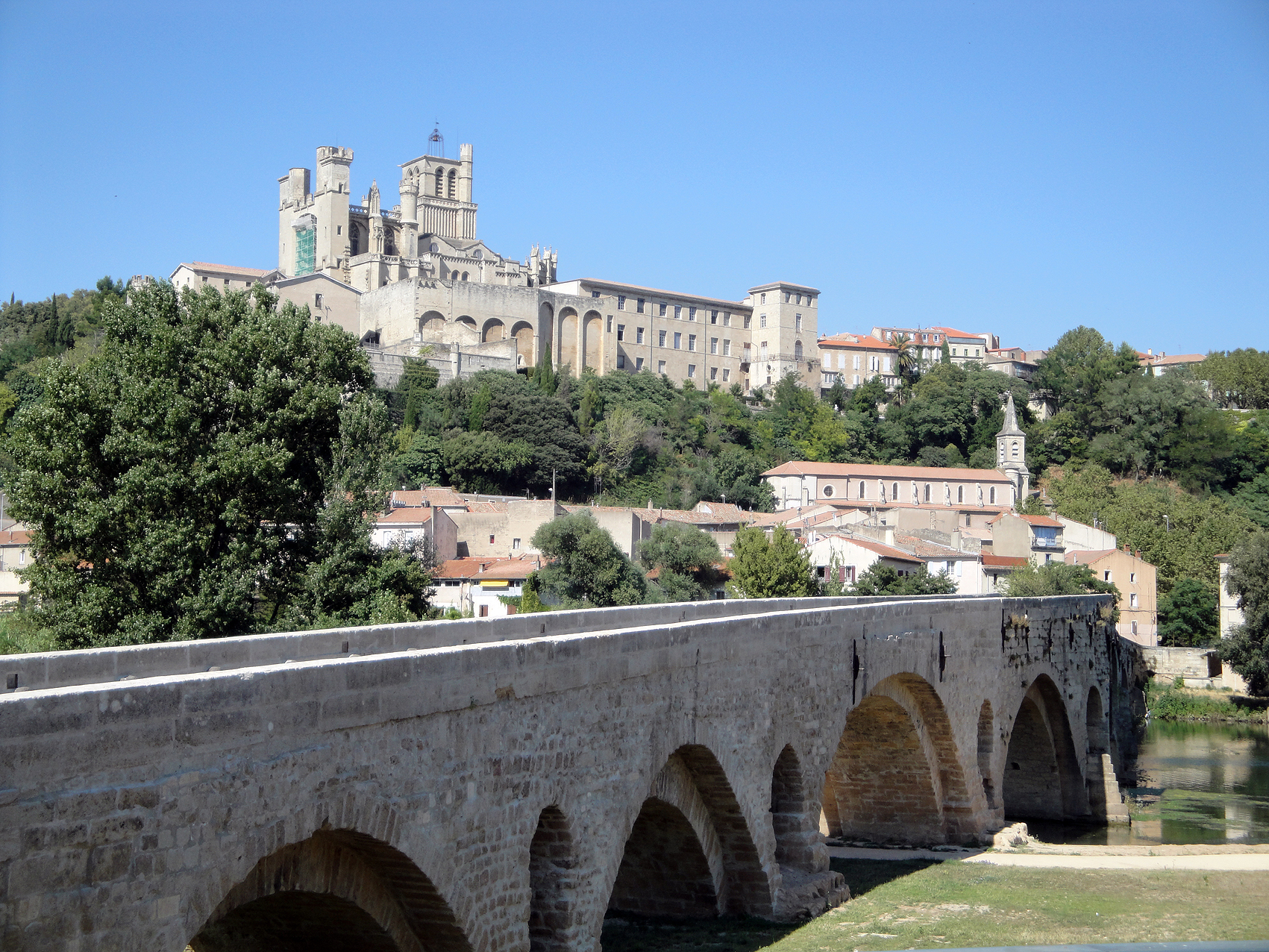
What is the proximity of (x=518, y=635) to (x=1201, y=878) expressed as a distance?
33.2ft

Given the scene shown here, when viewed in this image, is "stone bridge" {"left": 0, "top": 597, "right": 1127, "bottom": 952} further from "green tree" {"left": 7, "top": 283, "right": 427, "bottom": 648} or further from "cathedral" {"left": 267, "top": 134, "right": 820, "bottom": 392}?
"cathedral" {"left": 267, "top": 134, "right": 820, "bottom": 392}

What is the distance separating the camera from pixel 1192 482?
2933 inches

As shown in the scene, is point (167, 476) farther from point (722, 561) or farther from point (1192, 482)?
point (1192, 482)

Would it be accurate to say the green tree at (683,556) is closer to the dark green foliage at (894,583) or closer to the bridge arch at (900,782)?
the dark green foliage at (894,583)

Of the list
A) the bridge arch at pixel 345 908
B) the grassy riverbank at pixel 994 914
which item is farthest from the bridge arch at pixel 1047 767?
the bridge arch at pixel 345 908

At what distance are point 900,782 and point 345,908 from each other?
13.3 m

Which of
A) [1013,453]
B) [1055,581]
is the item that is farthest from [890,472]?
[1055,581]

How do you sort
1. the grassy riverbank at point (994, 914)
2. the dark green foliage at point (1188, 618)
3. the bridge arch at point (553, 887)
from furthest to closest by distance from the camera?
1. the dark green foliage at point (1188, 618)
2. the grassy riverbank at point (994, 914)
3. the bridge arch at point (553, 887)

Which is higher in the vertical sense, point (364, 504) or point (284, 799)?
point (364, 504)

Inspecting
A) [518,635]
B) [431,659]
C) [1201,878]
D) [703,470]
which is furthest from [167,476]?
[703,470]

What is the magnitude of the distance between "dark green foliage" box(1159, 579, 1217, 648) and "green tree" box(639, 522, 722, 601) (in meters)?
19.4

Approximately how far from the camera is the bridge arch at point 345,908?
7.60m

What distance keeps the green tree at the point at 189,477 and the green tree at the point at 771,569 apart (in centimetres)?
2493

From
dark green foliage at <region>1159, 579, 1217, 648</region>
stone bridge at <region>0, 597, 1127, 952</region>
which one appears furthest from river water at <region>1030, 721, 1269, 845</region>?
dark green foliage at <region>1159, 579, 1217, 648</region>
